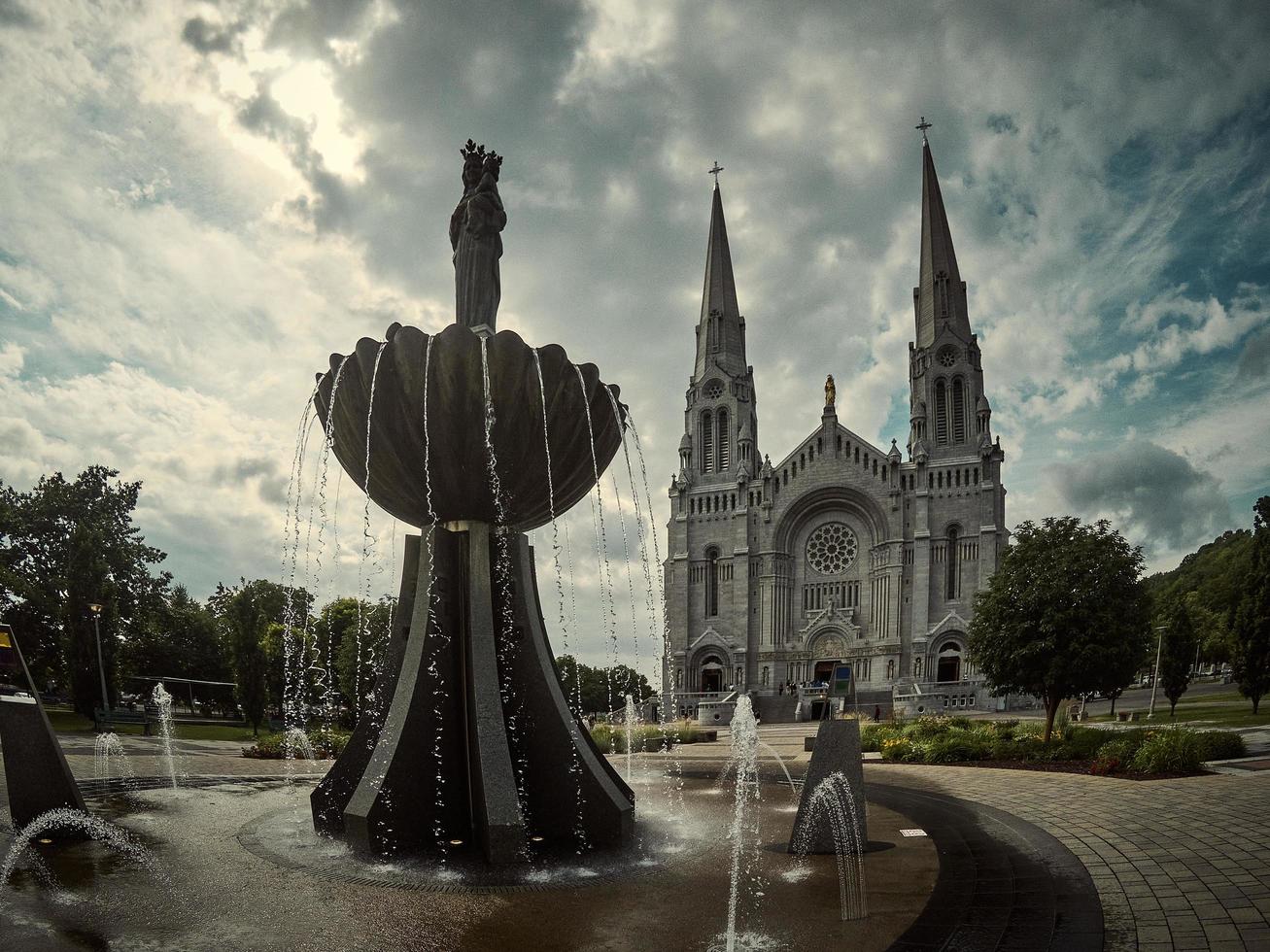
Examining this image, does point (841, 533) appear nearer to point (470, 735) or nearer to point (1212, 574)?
point (1212, 574)

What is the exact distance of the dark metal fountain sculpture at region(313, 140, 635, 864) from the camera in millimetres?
7738

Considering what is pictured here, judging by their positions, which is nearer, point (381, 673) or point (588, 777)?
point (588, 777)

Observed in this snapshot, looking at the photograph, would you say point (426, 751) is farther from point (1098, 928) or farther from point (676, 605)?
point (676, 605)

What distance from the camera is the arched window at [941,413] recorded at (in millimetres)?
54594

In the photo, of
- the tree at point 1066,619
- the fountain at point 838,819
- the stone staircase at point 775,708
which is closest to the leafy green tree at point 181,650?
the stone staircase at point 775,708

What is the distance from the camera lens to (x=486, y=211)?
9.64 m

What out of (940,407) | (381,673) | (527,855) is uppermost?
(940,407)

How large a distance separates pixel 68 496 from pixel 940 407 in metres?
51.2

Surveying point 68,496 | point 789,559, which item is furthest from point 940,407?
point 68,496

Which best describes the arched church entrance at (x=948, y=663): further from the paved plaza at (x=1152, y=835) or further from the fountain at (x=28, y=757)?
the fountain at (x=28, y=757)

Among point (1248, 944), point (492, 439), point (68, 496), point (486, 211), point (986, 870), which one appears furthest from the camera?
point (68, 496)

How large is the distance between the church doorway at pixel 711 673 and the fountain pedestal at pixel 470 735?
48894 mm

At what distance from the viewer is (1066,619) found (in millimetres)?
→ 17719

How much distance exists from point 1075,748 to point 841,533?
43019 mm
